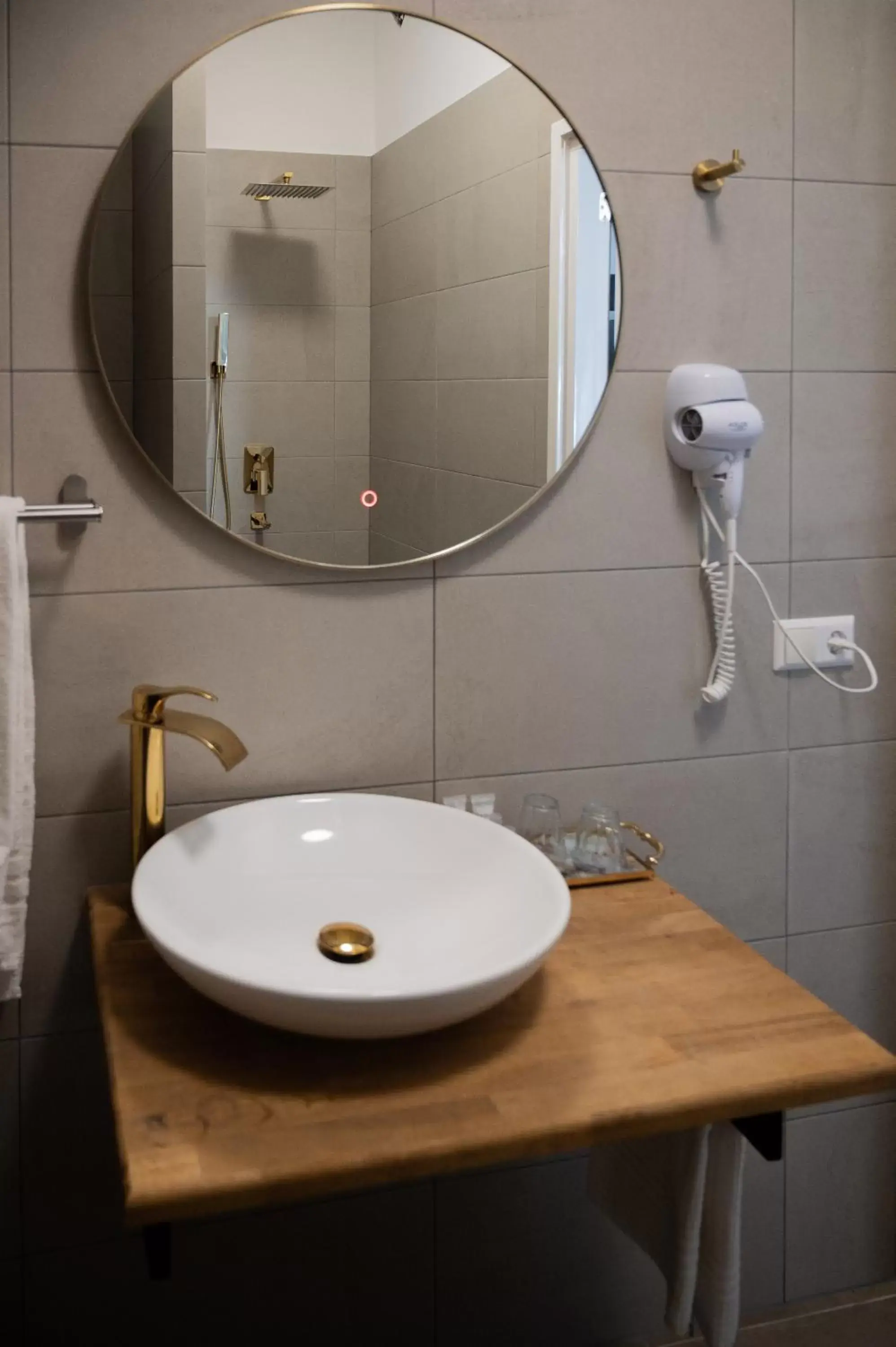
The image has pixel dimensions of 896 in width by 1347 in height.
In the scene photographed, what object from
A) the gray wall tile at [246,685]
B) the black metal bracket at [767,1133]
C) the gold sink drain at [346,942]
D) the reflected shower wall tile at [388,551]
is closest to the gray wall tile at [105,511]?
the gray wall tile at [246,685]

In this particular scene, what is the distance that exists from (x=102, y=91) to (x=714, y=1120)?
4.32 feet

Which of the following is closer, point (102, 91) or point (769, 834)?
point (102, 91)

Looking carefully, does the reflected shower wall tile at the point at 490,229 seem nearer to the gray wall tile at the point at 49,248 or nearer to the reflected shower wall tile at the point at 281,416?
the reflected shower wall tile at the point at 281,416

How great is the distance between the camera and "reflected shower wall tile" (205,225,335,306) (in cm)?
153

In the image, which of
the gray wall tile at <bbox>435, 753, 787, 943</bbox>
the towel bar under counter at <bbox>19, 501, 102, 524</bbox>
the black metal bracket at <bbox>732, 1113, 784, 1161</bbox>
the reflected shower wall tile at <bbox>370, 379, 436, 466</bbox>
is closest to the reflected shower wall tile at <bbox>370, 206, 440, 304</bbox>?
the reflected shower wall tile at <bbox>370, 379, 436, 466</bbox>

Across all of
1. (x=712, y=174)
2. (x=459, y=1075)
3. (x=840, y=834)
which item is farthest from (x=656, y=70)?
(x=459, y=1075)

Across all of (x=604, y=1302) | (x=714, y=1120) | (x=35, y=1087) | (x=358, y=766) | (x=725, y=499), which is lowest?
(x=604, y=1302)

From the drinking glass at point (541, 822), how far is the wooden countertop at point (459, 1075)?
245 millimetres

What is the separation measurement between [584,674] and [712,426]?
1.28 ft

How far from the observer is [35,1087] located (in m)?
1.63

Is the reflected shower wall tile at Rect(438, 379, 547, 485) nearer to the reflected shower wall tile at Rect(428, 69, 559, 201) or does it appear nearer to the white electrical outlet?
the reflected shower wall tile at Rect(428, 69, 559, 201)

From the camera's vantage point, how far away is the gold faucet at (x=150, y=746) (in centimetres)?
144

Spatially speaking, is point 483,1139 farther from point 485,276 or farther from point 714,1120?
point 485,276

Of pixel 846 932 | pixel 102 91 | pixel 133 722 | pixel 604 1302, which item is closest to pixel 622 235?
pixel 102 91
